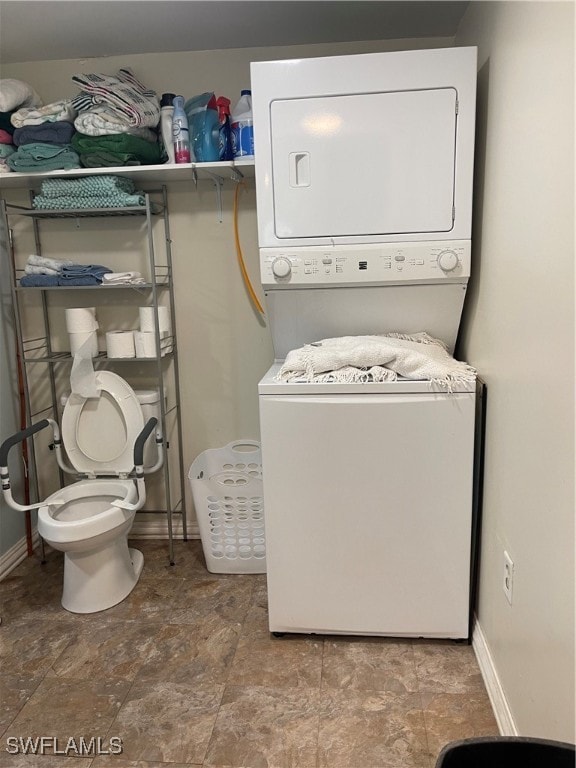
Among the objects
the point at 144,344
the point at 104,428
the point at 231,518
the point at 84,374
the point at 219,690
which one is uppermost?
the point at 144,344

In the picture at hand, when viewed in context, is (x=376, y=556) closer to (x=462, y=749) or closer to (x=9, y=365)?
(x=462, y=749)

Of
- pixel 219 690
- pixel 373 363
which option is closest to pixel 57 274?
pixel 373 363

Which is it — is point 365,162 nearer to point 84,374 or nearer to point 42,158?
point 42,158

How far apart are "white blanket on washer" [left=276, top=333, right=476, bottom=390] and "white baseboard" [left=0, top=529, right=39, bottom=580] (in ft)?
5.12

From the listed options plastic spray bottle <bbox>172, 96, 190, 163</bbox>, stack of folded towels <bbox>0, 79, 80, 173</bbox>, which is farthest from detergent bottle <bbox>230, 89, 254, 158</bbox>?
stack of folded towels <bbox>0, 79, 80, 173</bbox>

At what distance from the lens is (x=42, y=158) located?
218 cm

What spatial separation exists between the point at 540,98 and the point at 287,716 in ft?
5.69

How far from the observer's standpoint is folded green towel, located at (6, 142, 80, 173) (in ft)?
7.12

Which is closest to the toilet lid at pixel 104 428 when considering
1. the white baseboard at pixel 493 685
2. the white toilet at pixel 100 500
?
the white toilet at pixel 100 500

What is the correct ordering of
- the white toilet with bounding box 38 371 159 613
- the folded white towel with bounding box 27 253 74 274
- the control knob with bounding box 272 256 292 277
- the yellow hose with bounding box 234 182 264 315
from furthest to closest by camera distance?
the yellow hose with bounding box 234 182 264 315, the folded white towel with bounding box 27 253 74 274, the white toilet with bounding box 38 371 159 613, the control knob with bounding box 272 256 292 277

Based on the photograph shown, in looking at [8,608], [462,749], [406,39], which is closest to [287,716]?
[462,749]

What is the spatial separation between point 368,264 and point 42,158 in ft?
4.44

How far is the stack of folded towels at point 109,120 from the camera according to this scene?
6.91ft

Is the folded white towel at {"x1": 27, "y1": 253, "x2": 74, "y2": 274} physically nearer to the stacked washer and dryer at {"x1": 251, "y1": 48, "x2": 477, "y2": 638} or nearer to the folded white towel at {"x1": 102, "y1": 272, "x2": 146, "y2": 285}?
the folded white towel at {"x1": 102, "y1": 272, "x2": 146, "y2": 285}
